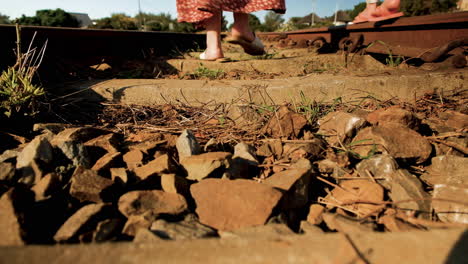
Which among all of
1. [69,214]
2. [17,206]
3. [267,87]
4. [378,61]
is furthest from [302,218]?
[378,61]

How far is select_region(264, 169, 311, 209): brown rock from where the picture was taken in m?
1.08

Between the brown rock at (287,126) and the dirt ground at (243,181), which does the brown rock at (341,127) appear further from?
the brown rock at (287,126)

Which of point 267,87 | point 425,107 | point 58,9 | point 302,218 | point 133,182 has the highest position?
point 58,9

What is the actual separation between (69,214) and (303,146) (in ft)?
3.50

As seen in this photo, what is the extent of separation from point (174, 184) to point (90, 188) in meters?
0.30

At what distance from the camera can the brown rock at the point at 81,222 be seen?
35.4 inches

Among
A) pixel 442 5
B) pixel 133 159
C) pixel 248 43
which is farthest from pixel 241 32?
pixel 442 5

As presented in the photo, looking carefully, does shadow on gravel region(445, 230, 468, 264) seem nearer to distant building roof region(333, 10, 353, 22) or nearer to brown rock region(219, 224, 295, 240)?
brown rock region(219, 224, 295, 240)

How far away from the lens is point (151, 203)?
1.03 meters

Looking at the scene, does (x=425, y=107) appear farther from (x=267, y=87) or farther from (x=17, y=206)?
(x=17, y=206)

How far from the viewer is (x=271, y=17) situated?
176ft

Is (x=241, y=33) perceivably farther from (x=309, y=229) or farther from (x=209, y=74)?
(x=309, y=229)

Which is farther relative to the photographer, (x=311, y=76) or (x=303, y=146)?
(x=311, y=76)

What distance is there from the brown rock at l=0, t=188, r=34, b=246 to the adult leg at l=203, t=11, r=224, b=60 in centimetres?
278
